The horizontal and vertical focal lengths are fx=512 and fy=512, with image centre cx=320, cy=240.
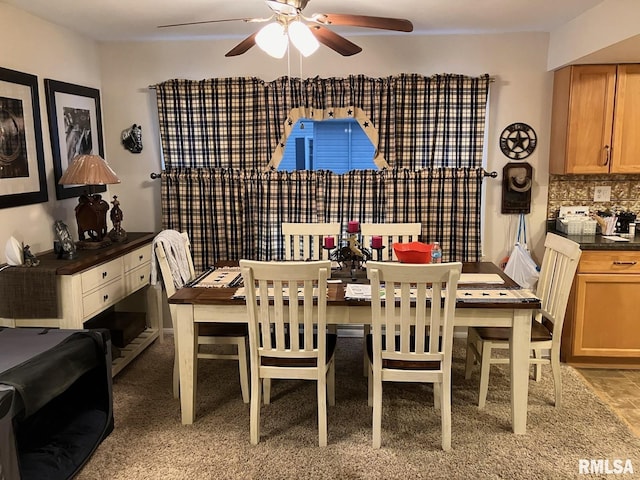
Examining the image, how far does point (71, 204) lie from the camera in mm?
3705

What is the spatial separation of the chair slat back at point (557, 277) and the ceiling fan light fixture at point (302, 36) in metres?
1.76

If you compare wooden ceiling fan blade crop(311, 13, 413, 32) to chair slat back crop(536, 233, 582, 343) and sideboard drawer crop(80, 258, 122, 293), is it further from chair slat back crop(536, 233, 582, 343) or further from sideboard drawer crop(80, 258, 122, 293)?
sideboard drawer crop(80, 258, 122, 293)

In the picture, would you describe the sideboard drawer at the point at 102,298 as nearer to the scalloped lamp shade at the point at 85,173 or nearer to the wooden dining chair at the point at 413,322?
the scalloped lamp shade at the point at 85,173

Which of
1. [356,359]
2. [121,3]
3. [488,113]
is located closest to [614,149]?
[488,113]

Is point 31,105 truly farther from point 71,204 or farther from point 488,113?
point 488,113

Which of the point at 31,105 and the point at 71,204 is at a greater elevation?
the point at 31,105

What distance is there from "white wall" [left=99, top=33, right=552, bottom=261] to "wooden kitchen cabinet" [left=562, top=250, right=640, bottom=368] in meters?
0.60

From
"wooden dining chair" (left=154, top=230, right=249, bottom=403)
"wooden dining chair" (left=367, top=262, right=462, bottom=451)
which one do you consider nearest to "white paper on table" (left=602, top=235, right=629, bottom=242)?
"wooden dining chair" (left=367, top=262, right=462, bottom=451)

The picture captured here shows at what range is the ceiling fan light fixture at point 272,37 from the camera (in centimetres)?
252

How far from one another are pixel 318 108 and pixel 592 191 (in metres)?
2.22

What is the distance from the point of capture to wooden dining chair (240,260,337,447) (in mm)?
2422

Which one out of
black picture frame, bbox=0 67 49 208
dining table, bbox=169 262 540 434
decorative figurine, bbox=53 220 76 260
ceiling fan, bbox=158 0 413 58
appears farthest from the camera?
decorative figurine, bbox=53 220 76 260

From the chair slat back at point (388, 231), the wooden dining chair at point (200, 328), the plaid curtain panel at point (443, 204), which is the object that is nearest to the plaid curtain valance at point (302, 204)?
the plaid curtain panel at point (443, 204)

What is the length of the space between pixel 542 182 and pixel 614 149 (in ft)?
1.77
